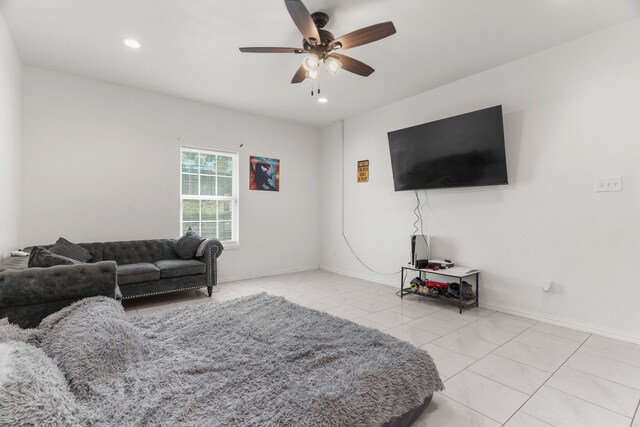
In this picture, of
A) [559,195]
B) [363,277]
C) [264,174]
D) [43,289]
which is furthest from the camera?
[264,174]

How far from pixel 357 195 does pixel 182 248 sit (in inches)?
116

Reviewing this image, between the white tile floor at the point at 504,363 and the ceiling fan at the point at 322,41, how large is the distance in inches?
101

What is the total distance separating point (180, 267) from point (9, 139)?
210cm

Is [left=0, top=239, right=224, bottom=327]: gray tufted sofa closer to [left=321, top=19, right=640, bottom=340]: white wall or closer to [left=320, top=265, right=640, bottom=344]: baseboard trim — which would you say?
[left=321, top=19, right=640, bottom=340]: white wall

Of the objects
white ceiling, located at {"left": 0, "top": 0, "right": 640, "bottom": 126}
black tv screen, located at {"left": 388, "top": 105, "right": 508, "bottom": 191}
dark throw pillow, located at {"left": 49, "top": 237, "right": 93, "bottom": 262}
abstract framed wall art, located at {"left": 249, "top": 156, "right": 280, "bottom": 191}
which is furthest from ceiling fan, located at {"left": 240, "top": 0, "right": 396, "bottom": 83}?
dark throw pillow, located at {"left": 49, "top": 237, "right": 93, "bottom": 262}

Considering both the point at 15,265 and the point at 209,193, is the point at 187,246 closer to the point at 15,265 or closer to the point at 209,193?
the point at 209,193

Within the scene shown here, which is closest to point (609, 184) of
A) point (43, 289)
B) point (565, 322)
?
point (565, 322)

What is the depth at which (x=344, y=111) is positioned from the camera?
17.1 feet

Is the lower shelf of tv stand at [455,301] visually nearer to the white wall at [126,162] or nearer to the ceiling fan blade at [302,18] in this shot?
the white wall at [126,162]

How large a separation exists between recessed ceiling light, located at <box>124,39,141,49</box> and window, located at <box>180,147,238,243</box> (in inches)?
68.6

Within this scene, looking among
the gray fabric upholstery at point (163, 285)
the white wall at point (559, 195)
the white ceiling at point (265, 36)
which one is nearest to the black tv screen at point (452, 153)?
the white wall at point (559, 195)

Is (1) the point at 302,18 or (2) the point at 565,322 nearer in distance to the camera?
(1) the point at 302,18

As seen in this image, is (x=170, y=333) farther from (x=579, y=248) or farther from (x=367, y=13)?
(x=579, y=248)

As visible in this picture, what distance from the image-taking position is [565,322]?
3.10 metres
